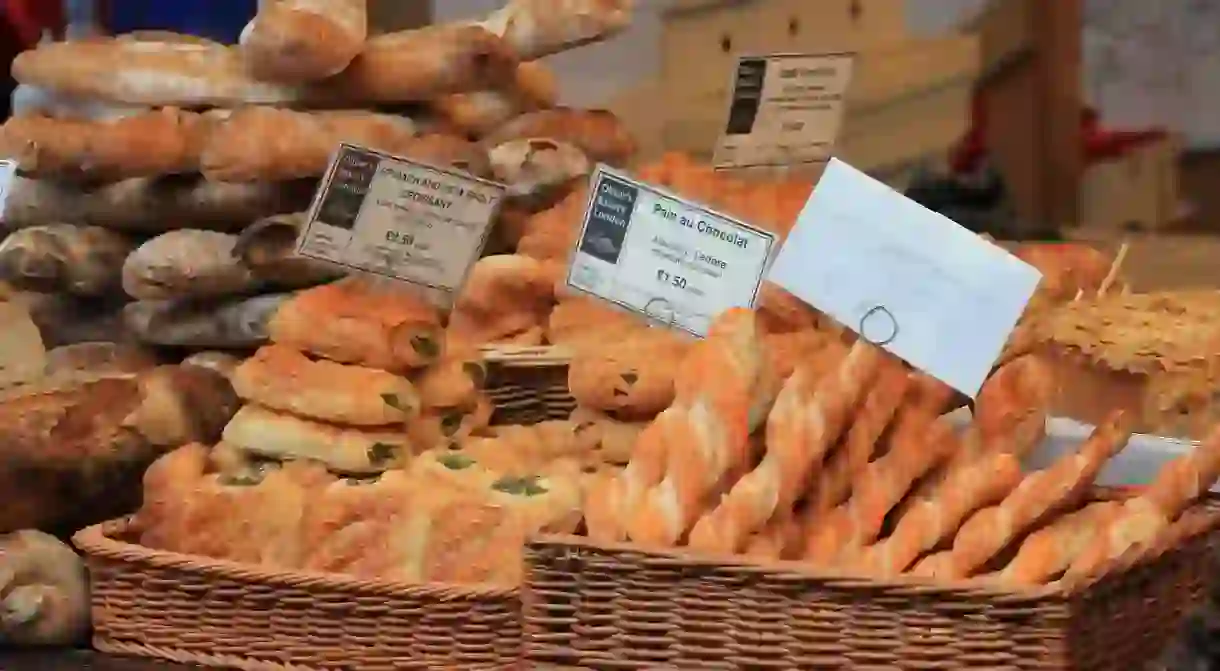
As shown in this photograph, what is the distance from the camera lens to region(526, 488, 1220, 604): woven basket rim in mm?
918

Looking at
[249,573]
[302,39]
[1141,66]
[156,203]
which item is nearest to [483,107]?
[302,39]

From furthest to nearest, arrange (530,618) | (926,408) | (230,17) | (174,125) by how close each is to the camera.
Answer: (230,17), (174,125), (926,408), (530,618)

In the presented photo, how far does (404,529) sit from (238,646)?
17cm

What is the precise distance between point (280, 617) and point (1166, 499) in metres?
0.68

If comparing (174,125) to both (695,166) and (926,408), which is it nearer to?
(695,166)

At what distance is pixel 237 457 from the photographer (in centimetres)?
131

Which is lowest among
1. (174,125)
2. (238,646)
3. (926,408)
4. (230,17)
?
(238,646)

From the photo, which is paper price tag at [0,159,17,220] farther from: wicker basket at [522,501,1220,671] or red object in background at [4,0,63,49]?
red object in background at [4,0,63,49]

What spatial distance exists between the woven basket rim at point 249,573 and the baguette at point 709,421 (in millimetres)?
170

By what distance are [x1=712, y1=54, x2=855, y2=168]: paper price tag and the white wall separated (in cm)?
92

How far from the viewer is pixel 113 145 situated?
157 centimetres

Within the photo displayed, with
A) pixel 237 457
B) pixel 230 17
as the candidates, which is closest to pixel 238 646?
pixel 237 457

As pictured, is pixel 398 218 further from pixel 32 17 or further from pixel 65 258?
pixel 32 17

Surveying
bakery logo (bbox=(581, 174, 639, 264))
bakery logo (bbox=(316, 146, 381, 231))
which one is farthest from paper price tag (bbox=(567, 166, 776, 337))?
bakery logo (bbox=(316, 146, 381, 231))
